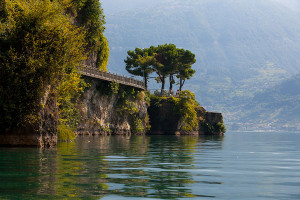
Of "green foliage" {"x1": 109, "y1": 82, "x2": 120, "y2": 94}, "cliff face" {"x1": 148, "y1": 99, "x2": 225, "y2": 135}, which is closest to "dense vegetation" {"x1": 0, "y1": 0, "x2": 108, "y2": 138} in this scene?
"green foliage" {"x1": 109, "y1": 82, "x2": 120, "y2": 94}

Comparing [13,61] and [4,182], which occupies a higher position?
[13,61]

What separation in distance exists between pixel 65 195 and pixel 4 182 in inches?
87.1

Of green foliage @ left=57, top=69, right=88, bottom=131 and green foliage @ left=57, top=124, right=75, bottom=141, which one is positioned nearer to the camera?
green foliage @ left=57, top=69, right=88, bottom=131

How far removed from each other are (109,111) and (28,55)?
121ft

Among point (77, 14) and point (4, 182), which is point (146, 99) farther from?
point (4, 182)

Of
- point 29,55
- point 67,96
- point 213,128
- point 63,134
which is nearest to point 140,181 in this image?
point 29,55

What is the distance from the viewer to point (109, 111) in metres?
60.2

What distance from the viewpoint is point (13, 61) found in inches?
902

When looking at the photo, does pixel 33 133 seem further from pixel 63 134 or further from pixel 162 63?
pixel 162 63

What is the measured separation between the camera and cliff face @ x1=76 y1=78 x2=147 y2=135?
5390cm

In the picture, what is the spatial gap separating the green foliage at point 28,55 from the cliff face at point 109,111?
28309 mm

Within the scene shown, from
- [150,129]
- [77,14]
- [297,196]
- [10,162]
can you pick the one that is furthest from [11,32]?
[150,129]

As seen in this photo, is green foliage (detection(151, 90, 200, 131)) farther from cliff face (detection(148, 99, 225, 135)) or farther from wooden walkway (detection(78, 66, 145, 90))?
wooden walkway (detection(78, 66, 145, 90))

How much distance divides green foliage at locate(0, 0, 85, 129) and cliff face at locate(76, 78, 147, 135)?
92.9 ft
